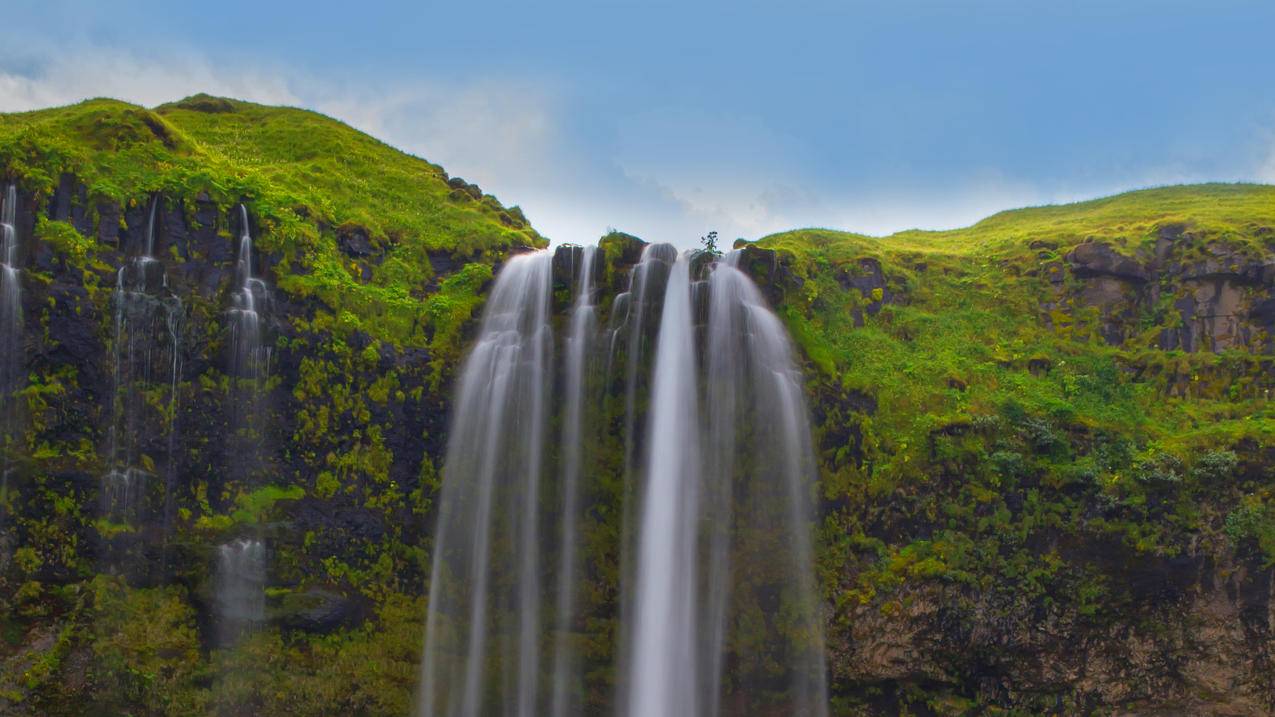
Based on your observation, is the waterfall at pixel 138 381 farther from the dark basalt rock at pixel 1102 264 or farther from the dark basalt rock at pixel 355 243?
the dark basalt rock at pixel 1102 264

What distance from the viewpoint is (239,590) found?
1591 centimetres

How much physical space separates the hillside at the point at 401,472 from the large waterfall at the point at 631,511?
1.43ft

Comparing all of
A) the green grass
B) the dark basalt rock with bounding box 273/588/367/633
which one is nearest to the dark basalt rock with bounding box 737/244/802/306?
the green grass

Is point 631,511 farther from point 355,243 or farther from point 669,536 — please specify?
point 355,243

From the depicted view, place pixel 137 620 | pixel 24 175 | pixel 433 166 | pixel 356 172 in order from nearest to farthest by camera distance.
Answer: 1. pixel 137 620
2. pixel 24 175
3. pixel 356 172
4. pixel 433 166

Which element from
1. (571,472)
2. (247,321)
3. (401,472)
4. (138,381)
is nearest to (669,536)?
(571,472)

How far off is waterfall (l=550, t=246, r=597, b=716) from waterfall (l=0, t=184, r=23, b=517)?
34.1 ft

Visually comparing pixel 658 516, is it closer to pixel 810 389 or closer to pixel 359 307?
pixel 810 389

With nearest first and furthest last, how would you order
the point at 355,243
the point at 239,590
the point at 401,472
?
the point at 239,590 → the point at 401,472 → the point at 355,243

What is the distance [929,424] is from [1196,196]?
62.9 feet

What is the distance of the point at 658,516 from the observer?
16.7 m

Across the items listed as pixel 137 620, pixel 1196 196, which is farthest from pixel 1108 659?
pixel 1196 196

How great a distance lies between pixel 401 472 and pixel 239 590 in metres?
3.75

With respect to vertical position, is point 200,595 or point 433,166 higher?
point 433,166
